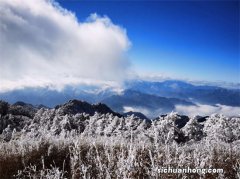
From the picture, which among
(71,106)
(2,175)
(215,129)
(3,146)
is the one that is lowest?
(2,175)

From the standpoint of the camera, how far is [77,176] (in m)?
8.36

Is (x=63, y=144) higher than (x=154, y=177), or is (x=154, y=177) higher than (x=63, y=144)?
(x=63, y=144)

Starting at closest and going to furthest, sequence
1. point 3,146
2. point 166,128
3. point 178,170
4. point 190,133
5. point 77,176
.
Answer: point 178,170, point 77,176, point 3,146, point 166,128, point 190,133

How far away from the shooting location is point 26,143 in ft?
39.5

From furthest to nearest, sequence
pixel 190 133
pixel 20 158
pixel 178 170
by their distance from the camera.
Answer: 1. pixel 190 133
2. pixel 20 158
3. pixel 178 170

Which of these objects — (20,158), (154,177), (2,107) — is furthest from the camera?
(2,107)

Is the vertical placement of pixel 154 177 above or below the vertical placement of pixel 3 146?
below

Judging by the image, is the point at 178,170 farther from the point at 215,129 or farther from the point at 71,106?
the point at 71,106

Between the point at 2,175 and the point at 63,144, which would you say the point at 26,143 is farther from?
the point at 2,175

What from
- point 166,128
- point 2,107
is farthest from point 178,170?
point 2,107

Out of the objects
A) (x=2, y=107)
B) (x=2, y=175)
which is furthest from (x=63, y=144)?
(x=2, y=107)

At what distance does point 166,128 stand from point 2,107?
8024 centimetres

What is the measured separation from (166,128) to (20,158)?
11507mm

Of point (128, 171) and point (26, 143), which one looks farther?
point (26, 143)
